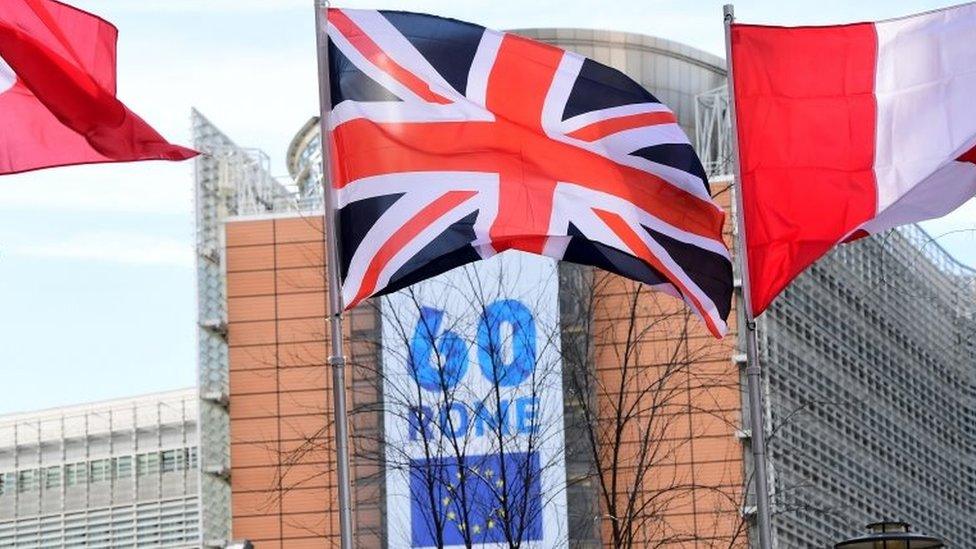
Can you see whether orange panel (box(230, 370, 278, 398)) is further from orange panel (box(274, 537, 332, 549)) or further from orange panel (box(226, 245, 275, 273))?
orange panel (box(274, 537, 332, 549))

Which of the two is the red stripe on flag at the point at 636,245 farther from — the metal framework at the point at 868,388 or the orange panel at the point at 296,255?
the orange panel at the point at 296,255

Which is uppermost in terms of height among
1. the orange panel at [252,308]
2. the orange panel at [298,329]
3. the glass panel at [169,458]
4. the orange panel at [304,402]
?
the glass panel at [169,458]

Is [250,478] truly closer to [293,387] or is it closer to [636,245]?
[293,387]

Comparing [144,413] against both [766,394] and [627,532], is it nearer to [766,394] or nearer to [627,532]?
[766,394]

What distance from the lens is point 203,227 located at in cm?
10488

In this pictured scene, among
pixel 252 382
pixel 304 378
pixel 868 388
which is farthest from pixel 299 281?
pixel 868 388

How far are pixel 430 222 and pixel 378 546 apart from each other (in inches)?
2921

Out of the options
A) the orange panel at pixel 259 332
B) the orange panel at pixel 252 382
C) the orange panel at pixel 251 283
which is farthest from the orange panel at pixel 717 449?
the orange panel at pixel 251 283

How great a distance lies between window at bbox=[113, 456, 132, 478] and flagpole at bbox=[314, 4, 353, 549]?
123487 mm

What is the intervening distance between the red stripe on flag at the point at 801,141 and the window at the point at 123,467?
123219 mm

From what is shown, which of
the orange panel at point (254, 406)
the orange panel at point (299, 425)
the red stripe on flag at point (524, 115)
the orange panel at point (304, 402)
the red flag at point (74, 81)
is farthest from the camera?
the orange panel at point (254, 406)

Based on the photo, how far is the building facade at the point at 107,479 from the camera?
14525 cm

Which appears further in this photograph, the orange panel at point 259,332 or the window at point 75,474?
the window at point 75,474

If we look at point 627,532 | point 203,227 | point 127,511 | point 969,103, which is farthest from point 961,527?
point 969,103
